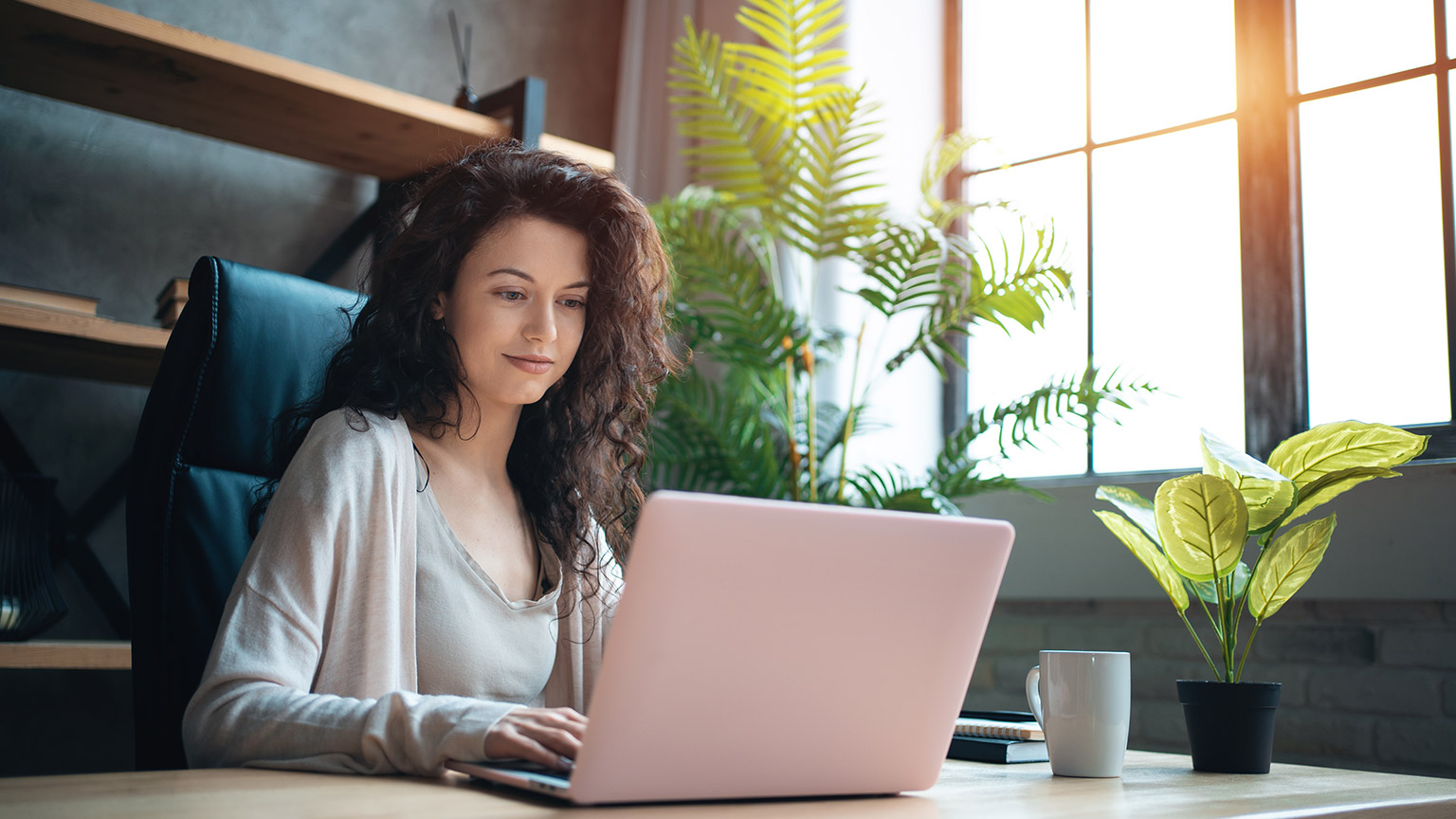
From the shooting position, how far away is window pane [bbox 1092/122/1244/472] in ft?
7.45

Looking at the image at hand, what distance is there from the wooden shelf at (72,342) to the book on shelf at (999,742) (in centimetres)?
128

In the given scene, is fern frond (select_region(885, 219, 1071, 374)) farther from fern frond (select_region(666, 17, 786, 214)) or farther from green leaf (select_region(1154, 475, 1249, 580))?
green leaf (select_region(1154, 475, 1249, 580))

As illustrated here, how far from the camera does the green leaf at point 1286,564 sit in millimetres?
1059

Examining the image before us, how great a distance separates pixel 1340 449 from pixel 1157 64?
1612 mm

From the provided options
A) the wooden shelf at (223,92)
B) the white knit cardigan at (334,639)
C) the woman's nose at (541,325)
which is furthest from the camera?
the wooden shelf at (223,92)

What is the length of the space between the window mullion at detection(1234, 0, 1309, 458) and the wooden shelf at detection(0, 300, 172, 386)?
1935 mm

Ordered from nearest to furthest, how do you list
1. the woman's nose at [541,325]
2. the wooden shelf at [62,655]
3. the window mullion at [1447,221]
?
the woman's nose at [541,325] < the wooden shelf at [62,655] < the window mullion at [1447,221]

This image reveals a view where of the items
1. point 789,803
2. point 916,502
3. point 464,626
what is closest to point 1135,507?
point 789,803

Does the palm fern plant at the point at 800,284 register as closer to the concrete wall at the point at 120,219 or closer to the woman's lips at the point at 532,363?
the concrete wall at the point at 120,219

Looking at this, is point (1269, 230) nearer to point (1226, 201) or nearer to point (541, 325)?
point (1226, 201)

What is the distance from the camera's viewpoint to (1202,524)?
40.6 inches

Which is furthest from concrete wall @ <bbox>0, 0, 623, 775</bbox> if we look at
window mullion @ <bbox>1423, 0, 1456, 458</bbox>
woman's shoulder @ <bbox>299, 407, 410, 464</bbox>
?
window mullion @ <bbox>1423, 0, 1456, 458</bbox>

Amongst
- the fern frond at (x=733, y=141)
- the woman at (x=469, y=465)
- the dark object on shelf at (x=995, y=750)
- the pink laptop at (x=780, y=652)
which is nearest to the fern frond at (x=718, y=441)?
the fern frond at (x=733, y=141)

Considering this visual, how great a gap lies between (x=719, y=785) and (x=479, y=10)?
2373 mm
